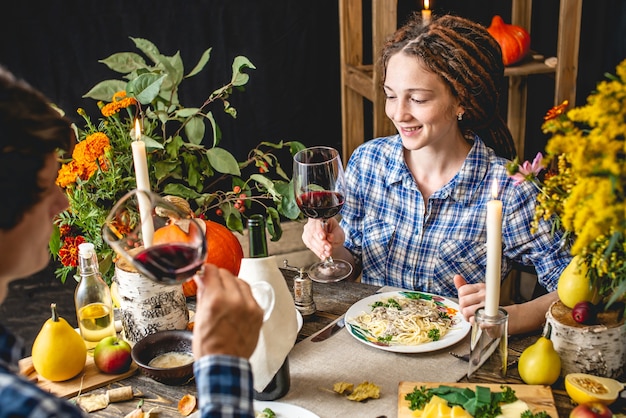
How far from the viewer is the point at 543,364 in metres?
1.28

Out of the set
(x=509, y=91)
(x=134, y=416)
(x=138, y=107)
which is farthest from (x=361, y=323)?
(x=509, y=91)

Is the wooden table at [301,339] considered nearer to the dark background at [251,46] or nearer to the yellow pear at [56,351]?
the yellow pear at [56,351]

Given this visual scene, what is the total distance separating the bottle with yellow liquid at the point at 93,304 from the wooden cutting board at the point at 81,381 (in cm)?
10

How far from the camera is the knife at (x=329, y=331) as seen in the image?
1.52 m

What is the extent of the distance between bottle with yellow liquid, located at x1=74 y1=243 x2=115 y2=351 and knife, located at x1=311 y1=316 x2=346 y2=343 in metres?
0.48

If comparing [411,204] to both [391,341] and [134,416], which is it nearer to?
[391,341]

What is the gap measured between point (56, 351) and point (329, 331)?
60 centimetres

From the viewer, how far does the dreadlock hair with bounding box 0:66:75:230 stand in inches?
34.1

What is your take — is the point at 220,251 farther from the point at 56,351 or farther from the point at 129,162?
the point at 56,351

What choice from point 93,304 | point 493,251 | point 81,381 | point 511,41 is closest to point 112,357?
point 81,381

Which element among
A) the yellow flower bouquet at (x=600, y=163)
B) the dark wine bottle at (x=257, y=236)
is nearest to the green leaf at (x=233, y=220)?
the dark wine bottle at (x=257, y=236)

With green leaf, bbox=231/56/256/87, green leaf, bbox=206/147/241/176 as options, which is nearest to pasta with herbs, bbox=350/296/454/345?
green leaf, bbox=206/147/241/176

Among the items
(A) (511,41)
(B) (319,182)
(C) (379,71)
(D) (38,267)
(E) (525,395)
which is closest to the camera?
(D) (38,267)

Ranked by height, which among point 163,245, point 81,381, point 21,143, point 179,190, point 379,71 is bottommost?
point 81,381
